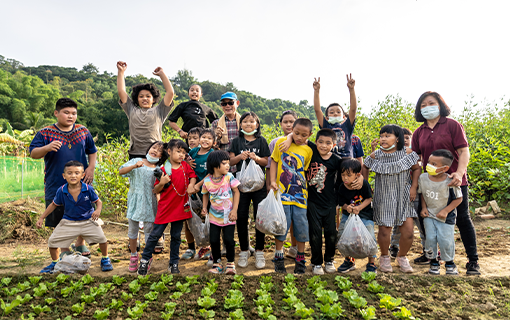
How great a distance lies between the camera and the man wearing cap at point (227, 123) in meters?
4.46

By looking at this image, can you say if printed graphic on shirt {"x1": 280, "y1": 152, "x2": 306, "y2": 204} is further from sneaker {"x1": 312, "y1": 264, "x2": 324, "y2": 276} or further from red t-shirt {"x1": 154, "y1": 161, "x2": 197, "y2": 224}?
red t-shirt {"x1": 154, "y1": 161, "x2": 197, "y2": 224}

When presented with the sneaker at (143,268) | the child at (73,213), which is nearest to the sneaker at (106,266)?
the child at (73,213)

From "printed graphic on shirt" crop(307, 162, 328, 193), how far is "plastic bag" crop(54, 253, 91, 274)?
3.03 m

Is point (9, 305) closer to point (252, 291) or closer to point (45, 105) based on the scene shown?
point (252, 291)

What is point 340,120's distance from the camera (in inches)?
161

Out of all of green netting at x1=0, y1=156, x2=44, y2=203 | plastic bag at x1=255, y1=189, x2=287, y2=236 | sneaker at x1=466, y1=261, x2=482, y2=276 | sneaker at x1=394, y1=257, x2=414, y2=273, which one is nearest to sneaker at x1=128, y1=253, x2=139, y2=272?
plastic bag at x1=255, y1=189, x2=287, y2=236

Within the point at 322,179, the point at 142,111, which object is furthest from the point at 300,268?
the point at 142,111

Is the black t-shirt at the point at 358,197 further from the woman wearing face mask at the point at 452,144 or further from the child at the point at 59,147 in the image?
the child at the point at 59,147

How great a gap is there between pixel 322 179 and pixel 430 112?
63.6 inches

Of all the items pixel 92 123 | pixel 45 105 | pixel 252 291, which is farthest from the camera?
pixel 45 105

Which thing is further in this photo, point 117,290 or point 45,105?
point 45,105

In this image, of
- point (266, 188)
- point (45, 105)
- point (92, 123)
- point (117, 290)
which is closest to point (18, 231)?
point (117, 290)

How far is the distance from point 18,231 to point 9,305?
3966 mm

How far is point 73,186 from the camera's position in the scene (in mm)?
3869
